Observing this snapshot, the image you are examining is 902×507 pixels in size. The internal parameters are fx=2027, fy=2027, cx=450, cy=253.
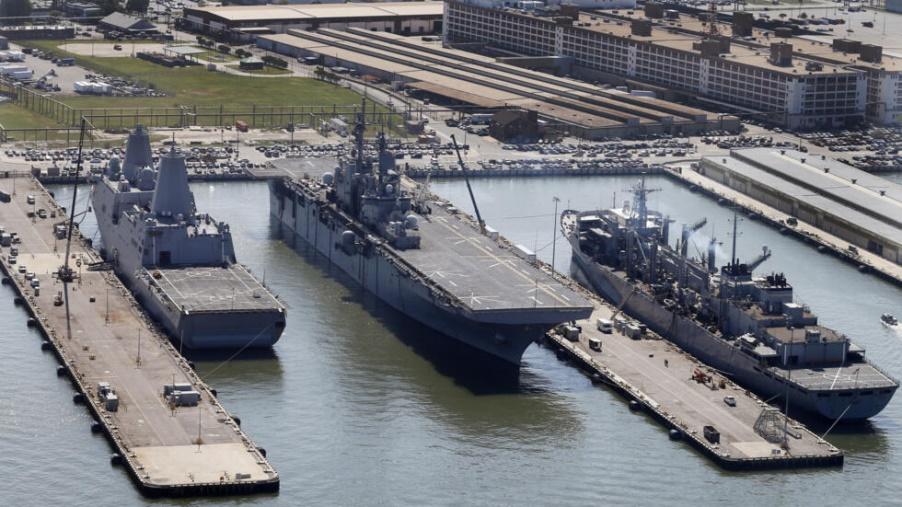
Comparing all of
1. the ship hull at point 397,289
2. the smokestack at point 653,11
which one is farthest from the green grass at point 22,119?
the smokestack at point 653,11

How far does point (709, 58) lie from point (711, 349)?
72031 millimetres

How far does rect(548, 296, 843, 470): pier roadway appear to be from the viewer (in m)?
81.9

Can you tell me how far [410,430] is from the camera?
84500 mm

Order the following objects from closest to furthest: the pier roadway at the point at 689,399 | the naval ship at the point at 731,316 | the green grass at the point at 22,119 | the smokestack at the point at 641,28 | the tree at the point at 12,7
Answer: the pier roadway at the point at 689,399
the naval ship at the point at 731,316
the green grass at the point at 22,119
the smokestack at the point at 641,28
the tree at the point at 12,7

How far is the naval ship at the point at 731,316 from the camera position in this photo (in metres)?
87.6

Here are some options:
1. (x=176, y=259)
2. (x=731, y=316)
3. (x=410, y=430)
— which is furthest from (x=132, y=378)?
(x=731, y=316)

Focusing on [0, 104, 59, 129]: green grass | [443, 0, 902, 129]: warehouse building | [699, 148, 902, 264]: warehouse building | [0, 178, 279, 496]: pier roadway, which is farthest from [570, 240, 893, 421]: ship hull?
[443, 0, 902, 129]: warehouse building

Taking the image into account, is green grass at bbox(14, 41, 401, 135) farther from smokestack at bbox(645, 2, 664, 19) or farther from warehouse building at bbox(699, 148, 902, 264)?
smokestack at bbox(645, 2, 664, 19)

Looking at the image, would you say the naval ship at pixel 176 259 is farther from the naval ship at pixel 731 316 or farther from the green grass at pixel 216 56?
the green grass at pixel 216 56

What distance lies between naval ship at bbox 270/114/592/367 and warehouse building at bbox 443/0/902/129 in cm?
4432

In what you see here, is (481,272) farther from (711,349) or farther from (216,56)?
(216,56)

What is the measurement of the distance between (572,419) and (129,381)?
19.0 m

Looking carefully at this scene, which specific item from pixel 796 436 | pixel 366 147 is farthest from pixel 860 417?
pixel 366 147

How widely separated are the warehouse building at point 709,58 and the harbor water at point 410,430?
170 ft
